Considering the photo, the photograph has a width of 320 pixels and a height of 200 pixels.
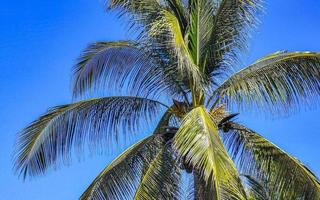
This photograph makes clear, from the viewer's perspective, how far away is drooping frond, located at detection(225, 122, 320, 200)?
1445cm

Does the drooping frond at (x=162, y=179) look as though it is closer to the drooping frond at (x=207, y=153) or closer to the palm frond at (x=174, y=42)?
the drooping frond at (x=207, y=153)

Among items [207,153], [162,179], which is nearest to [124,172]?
[162,179]

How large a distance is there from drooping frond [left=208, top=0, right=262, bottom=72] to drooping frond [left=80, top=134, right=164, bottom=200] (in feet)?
7.01

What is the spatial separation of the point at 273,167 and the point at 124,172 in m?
3.04

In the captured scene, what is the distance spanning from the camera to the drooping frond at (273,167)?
14.4m

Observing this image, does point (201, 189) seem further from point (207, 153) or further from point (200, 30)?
point (200, 30)

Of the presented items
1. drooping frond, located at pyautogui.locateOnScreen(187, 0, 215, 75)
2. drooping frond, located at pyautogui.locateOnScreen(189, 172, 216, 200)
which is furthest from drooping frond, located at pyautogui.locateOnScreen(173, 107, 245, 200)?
drooping frond, located at pyautogui.locateOnScreen(187, 0, 215, 75)

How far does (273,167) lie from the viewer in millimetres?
15000

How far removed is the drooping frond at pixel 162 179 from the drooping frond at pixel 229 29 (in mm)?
2226

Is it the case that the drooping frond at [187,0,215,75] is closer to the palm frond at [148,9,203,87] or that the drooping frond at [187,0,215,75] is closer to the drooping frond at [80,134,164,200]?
the palm frond at [148,9,203,87]

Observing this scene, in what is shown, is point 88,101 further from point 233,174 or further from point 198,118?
point 233,174

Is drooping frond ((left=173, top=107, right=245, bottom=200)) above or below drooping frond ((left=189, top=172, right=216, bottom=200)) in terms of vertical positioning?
above

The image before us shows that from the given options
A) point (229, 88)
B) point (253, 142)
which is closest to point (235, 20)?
point (229, 88)

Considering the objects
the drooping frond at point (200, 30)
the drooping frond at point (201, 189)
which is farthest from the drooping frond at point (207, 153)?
the drooping frond at point (200, 30)
